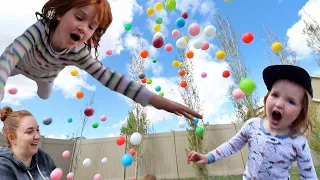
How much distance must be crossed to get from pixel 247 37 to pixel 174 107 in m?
3.20

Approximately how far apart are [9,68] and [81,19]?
0.51 m

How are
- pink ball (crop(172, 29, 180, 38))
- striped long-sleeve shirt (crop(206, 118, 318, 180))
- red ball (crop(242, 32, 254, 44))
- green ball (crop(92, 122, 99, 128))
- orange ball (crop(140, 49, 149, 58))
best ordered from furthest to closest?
green ball (crop(92, 122, 99, 128)), orange ball (crop(140, 49, 149, 58)), pink ball (crop(172, 29, 180, 38)), red ball (crop(242, 32, 254, 44)), striped long-sleeve shirt (crop(206, 118, 318, 180))

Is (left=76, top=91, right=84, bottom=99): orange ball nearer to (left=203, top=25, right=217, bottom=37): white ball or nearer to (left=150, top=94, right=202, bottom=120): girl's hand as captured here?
(left=203, top=25, right=217, bottom=37): white ball

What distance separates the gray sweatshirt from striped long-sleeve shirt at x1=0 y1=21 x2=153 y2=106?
593mm

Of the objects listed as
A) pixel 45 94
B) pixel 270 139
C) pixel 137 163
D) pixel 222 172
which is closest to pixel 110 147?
pixel 137 163

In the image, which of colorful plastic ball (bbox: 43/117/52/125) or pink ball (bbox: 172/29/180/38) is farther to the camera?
pink ball (bbox: 172/29/180/38)

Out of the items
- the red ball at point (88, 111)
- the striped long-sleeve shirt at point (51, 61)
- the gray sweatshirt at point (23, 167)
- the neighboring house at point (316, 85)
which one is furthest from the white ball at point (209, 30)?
the neighboring house at point (316, 85)

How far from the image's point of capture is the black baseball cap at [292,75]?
1875 millimetres

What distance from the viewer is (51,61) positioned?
1.71m

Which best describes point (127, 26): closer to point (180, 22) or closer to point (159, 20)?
point (159, 20)

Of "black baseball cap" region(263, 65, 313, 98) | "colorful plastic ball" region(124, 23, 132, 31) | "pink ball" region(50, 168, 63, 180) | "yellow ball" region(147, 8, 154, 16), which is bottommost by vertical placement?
"pink ball" region(50, 168, 63, 180)

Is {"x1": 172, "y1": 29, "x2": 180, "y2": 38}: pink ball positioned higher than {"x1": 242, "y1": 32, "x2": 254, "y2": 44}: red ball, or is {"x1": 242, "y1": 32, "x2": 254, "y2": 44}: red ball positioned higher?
{"x1": 172, "y1": 29, "x2": 180, "y2": 38}: pink ball

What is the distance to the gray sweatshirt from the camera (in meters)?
1.83

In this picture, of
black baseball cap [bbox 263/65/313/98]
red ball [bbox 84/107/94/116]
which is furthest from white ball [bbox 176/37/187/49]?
black baseball cap [bbox 263/65/313/98]
